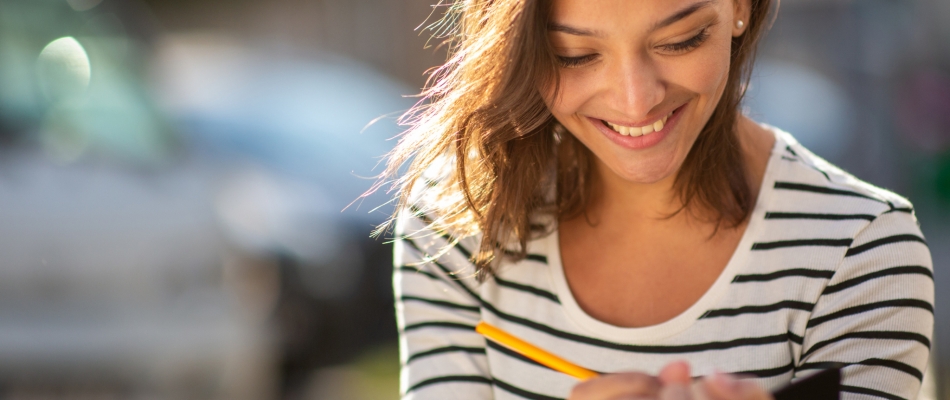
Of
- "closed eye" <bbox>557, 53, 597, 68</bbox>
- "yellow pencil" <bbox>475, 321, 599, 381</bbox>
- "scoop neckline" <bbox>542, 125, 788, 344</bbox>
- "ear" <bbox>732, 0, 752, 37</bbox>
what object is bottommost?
"yellow pencil" <bbox>475, 321, 599, 381</bbox>

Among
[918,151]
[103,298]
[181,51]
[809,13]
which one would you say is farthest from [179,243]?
[809,13]

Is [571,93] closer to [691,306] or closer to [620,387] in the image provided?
[691,306]

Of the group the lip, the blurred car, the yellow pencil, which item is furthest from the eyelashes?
the blurred car

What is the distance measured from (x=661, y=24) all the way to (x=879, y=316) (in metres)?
0.54

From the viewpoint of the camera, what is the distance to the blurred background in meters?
3.65

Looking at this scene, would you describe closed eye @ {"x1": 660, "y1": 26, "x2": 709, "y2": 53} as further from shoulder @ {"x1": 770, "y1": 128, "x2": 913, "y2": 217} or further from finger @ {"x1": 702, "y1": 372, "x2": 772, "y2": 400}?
finger @ {"x1": 702, "y1": 372, "x2": 772, "y2": 400}

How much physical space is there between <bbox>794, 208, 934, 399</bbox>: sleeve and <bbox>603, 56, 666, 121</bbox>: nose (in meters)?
0.40

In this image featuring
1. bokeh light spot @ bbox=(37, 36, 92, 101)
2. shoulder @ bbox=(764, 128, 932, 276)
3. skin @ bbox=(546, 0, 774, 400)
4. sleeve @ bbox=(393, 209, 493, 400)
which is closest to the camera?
skin @ bbox=(546, 0, 774, 400)

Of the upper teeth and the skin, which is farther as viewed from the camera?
the upper teeth

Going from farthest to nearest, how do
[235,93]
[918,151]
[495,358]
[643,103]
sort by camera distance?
1. [918,151]
2. [235,93]
3. [495,358]
4. [643,103]

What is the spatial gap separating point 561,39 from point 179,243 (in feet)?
8.53

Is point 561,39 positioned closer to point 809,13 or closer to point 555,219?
point 555,219

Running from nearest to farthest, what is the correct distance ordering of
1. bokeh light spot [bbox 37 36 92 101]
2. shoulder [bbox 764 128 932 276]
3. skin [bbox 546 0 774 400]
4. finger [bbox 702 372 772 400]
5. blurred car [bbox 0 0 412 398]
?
finger [bbox 702 372 772 400]
skin [bbox 546 0 774 400]
shoulder [bbox 764 128 932 276]
blurred car [bbox 0 0 412 398]
bokeh light spot [bbox 37 36 92 101]

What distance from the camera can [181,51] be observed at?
17.4ft
